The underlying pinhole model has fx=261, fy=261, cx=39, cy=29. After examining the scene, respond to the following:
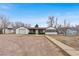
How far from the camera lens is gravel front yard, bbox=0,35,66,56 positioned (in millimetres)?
5949

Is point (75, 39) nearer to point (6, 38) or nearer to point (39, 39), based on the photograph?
point (39, 39)

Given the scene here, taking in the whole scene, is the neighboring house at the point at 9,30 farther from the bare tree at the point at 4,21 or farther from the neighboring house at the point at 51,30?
the neighboring house at the point at 51,30

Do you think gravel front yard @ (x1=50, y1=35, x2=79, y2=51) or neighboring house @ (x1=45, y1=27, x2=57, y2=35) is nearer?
neighboring house @ (x1=45, y1=27, x2=57, y2=35)

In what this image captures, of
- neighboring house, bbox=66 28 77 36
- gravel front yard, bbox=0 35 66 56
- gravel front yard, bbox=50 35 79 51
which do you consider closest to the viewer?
gravel front yard, bbox=0 35 66 56

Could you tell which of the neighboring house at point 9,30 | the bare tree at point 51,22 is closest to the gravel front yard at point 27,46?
the neighboring house at point 9,30

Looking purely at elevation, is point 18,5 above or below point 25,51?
above

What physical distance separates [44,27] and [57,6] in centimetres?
57

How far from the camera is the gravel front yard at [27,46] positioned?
19.5 feet

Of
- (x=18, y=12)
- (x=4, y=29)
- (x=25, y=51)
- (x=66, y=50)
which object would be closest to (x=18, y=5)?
(x=18, y=12)

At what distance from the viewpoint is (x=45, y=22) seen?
6070 millimetres

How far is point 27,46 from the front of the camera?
20.2 ft

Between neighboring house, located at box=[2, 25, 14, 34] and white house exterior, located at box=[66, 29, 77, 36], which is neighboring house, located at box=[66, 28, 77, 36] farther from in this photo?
neighboring house, located at box=[2, 25, 14, 34]

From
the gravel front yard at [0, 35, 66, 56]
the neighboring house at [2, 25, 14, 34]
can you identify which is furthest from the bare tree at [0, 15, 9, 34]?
the gravel front yard at [0, 35, 66, 56]

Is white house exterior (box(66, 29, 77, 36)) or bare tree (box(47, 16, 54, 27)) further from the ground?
bare tree (box(47, 16, 54, 27))
